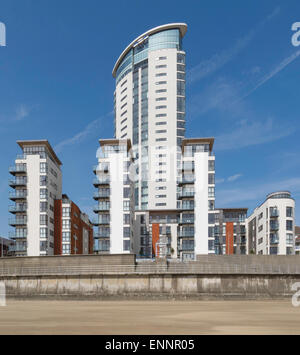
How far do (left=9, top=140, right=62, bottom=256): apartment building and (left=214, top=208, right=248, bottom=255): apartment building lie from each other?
137 ft

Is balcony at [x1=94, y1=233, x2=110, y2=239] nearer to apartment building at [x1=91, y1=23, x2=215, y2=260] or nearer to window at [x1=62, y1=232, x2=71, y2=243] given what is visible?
window at [x1=62, y1=232, x2=71, y2=243]

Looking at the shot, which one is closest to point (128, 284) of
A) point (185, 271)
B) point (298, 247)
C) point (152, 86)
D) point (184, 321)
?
point (185, 271)

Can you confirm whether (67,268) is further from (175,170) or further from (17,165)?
(175,170)

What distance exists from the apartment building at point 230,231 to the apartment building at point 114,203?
90.0ft

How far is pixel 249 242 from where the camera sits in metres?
107

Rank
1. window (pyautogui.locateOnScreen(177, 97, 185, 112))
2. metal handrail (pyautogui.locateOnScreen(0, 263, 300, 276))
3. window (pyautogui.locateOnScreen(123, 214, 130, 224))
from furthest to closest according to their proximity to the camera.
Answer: window (pyautogui.locateOnScreen(177, 97, 185, 112)), window (pyautogui.locateOnScreen(123, 214, 130, 224)), metal handrail (pyautogui.locateOnScreen(0, 263, 300, 276))

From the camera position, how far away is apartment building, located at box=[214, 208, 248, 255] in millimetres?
104625

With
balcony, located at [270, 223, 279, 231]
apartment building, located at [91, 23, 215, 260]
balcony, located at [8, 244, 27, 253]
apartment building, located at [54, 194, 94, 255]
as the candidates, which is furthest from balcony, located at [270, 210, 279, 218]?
balcony, located at [8, 244, 27, 253]

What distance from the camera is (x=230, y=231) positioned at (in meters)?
106

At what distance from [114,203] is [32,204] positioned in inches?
688

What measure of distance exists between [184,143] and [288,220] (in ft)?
93.2

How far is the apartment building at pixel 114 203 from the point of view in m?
86.4

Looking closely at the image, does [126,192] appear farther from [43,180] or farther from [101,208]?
[43,180]

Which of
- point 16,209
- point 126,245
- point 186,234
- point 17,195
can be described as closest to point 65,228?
point 16,209
